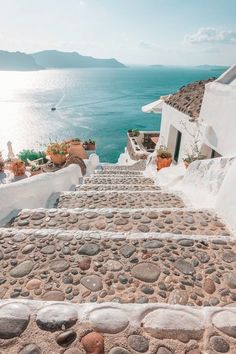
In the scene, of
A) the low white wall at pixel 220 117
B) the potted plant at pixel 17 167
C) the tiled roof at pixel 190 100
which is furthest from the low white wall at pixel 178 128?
the potted plant at pixel 17 167

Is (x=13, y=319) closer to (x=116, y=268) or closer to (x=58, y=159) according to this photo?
(x=116, y=268)

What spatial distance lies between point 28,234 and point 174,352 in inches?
86.5

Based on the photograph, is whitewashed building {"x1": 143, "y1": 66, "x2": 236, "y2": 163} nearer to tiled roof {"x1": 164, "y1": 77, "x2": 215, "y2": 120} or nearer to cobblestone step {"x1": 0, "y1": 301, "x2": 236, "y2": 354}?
tiled roof {"x1": 164, "y1": 77, "x2": 215, "y2": 120}

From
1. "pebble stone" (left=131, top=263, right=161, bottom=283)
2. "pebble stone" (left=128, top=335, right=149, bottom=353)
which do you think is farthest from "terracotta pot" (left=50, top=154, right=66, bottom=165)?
"pebble stone" (left=128, top=335, right=149, bottom=353)

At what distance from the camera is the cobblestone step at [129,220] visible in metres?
3.59

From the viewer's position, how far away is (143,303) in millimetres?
2158

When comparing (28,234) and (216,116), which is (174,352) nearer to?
(28,234)

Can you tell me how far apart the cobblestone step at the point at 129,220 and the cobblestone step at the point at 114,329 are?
154cm

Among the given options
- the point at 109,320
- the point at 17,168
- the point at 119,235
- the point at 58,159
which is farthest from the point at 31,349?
the point at 17,168

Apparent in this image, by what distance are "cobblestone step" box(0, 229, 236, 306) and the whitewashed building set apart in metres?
4.68

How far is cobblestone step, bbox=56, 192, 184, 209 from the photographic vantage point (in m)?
4.95

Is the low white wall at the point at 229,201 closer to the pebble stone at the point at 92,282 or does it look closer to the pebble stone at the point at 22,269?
the pebble stone at the point at 92,282

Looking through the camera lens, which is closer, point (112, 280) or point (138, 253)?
point (112, 280)

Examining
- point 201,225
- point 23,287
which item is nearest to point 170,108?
point 201,225
